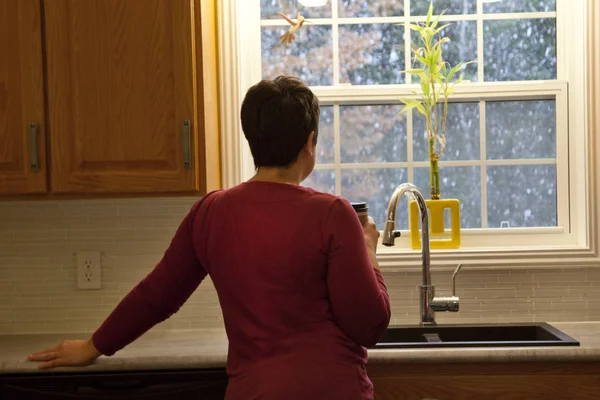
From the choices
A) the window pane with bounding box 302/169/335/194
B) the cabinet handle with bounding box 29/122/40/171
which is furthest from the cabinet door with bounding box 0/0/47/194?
the window pane with bounding box 302/169/335/194

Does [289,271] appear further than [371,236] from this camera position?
No

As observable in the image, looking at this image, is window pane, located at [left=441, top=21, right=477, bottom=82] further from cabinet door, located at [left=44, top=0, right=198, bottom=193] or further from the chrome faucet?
cabinet door, located at [left=44, top=0, right=198, bottom=193]

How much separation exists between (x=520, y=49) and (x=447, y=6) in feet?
1.04

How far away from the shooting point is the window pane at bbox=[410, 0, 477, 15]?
10.1 feet

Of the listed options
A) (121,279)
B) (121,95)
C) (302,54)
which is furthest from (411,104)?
(121,279)

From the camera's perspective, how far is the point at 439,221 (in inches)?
116

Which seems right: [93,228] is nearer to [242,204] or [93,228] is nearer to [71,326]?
[71,326]

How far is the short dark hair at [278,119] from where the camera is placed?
68.1 inches

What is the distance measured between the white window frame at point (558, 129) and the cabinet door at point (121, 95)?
391 millimetres

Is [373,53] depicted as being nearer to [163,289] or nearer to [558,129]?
[558,129]

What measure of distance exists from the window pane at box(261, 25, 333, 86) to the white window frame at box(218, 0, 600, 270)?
0.05m

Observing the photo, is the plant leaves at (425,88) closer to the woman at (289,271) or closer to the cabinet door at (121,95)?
the cabinet door at (121,95)

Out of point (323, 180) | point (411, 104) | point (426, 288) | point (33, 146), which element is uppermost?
point (411, 104)

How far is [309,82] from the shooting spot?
3.13 m
